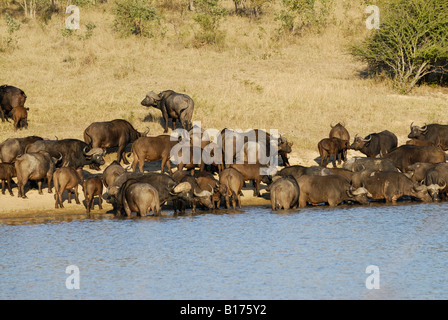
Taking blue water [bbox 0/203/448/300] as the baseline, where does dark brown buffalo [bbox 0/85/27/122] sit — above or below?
above

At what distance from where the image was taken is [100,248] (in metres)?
15.0

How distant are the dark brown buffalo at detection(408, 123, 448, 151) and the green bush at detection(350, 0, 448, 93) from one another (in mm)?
7124

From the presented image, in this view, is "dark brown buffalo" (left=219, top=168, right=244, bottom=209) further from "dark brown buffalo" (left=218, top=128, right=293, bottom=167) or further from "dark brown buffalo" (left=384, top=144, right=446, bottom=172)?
"dark brown buffalo" (left=384, top=144, right=446, bottom=172)

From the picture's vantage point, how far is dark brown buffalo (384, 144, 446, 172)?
21594 millimetres

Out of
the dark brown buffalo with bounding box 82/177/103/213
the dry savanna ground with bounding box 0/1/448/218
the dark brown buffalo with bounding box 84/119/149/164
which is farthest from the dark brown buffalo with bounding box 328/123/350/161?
the dark brown buffalo with bounding box 82/177/103/213

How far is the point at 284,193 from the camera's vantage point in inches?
701

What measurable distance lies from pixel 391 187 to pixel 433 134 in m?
6.32

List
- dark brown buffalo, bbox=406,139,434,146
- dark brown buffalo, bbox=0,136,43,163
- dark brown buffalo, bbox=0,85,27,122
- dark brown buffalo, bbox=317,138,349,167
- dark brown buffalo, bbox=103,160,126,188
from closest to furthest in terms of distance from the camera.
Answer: dark brown buffalo, bbox=103,160,126,188 → dark brown buffalo, bbox=0,136,43,163 → dark brown buffalo, bbox=317,138,349,167 → dark brown buffalo, bbox=406,139,434,146 → dark brown buffalo, bbox=0,85,27,122

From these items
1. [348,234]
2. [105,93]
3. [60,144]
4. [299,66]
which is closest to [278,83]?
[299,66]

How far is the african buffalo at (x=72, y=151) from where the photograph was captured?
2031 cm

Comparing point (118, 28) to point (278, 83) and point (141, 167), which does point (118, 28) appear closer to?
point (278, 83)

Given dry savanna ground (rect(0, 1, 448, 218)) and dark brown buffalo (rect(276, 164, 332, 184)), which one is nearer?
dark brown buffalo (rect(276, 164, 332, 184))
